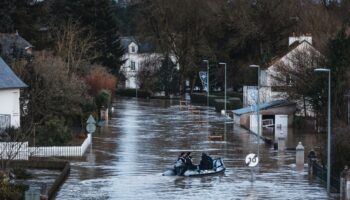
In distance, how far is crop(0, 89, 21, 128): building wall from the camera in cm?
5541

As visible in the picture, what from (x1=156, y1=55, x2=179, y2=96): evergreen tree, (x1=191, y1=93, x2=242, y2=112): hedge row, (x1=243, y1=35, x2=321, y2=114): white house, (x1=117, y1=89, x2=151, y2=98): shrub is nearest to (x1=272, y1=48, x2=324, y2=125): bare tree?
(x1=243, y1=35, x2=321, y2=114): white house

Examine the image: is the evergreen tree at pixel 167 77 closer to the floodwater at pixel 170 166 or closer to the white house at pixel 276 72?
the white house at pixel 276 72

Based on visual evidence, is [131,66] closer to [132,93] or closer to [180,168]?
[132,93]

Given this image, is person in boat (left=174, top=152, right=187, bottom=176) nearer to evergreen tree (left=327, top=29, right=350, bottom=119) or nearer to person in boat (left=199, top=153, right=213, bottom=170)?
person in boat (left=199, top=153, right=213, bottom=170)

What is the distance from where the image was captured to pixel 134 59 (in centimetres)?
15038

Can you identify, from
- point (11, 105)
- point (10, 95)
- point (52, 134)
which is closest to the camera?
point (52, 134)

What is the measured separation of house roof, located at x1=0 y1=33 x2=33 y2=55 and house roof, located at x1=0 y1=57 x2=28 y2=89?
1010cm

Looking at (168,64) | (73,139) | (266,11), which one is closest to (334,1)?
(266,11)

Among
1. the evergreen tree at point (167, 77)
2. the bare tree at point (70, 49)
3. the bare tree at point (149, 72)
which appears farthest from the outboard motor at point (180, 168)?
the bare tree at point (149, 72)

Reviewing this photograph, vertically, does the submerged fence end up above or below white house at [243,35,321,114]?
below

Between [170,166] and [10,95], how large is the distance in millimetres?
12988

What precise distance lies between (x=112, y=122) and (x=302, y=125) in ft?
57.7

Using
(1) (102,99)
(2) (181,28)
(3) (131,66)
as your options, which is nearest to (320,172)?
(1) (102,99)

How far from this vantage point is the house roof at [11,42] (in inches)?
2699
